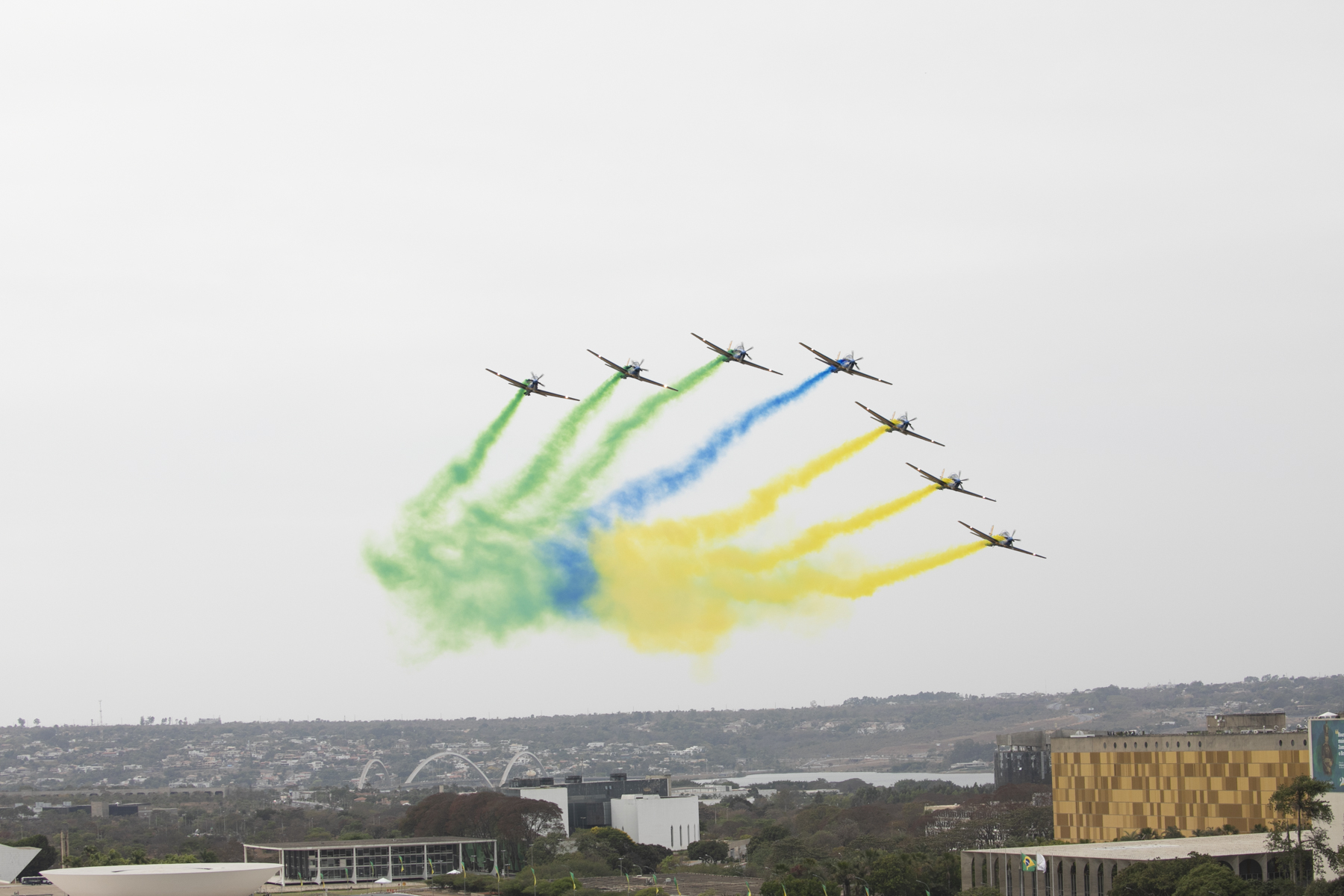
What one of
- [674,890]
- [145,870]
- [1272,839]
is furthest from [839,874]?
[145,870]

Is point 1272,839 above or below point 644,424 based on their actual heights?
below

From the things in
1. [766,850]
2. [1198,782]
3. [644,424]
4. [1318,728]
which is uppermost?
[644,424]

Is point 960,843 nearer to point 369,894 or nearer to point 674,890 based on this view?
point 674,890

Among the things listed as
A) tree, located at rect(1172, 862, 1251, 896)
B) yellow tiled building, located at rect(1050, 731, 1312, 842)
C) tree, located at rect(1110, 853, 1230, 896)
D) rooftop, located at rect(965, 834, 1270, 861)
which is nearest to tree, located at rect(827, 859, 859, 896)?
rooftop, located at rect(965, 834, 1270, 861)

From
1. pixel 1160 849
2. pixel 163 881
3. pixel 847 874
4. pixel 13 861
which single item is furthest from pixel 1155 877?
pixel 13 861

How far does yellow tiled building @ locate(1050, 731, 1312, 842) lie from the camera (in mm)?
136000

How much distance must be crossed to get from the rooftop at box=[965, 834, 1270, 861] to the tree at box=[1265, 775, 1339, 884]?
3.18 m

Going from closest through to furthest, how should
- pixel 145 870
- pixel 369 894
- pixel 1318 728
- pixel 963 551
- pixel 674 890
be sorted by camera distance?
pixel 1318 728 < pixel 145 870 < pixel 963 551 < pixel 674 890 < pixel 369 894

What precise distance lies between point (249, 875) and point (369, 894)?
36.6 metres

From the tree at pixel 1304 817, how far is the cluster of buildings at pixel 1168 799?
143cm

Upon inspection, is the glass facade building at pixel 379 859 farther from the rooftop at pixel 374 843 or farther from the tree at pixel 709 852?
the tree at pixel 709 852

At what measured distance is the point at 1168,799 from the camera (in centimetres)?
14538

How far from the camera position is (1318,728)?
97.6m

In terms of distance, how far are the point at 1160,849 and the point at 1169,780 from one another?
38.7 m
